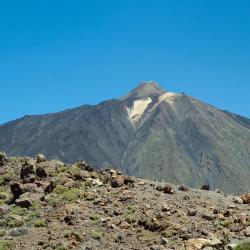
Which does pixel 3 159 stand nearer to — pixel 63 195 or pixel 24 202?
pixel 24 202

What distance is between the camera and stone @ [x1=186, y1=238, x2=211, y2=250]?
26609 millimetres

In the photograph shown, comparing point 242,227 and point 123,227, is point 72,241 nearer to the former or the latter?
point 123,227

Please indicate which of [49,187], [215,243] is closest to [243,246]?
[215,243]

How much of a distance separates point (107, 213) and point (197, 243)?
6.32m

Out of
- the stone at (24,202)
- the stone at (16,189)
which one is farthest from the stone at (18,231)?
the stone at (16,189)

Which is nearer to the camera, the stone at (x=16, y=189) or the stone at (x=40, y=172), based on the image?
the stone at (x=16, y=189)

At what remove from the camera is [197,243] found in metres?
26.9

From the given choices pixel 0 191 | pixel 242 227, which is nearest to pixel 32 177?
pixel 0 191

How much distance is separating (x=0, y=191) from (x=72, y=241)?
10222 mm

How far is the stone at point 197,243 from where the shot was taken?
26609 mm

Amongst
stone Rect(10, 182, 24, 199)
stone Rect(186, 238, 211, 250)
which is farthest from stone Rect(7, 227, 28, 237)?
stone Rect(186, 238, 211, 250)

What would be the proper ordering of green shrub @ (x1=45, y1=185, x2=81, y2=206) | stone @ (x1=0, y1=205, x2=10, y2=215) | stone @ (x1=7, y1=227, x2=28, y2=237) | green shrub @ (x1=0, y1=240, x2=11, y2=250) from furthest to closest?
1. green shrub @ (x1=45, y1=185, x2=81, y2=206)
2. stone @ (x1=0, y1=205, x2=10, y2=215)
3. stone @ (x1=7, y1=227, x2=28, y2=237)
4. green shrub @ (x1=0, y1=240, x2=11, y2=250)

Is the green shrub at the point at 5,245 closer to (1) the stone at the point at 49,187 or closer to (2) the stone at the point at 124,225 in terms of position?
(2) the stone at the point at 124,225

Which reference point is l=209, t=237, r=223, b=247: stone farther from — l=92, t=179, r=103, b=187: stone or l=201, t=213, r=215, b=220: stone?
l=92, t=179, r=103, b=187: stone
